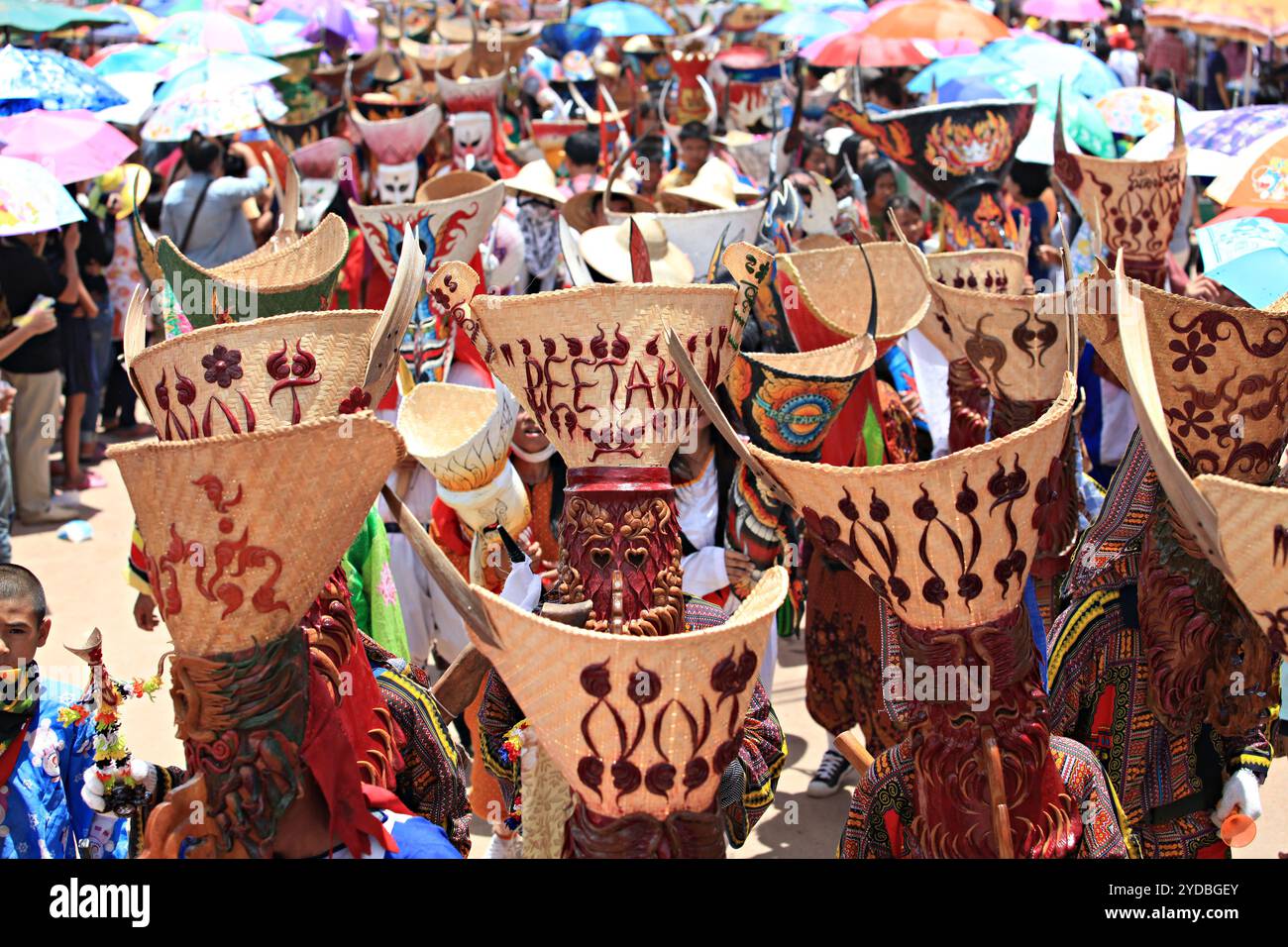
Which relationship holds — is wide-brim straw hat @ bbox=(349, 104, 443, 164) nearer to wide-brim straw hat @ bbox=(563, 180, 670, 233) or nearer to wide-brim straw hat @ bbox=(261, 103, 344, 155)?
wide-brim straw hat @ bbox=(261, 103, 344, 155)

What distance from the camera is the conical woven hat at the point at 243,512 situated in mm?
2344

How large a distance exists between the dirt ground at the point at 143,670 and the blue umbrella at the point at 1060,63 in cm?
675

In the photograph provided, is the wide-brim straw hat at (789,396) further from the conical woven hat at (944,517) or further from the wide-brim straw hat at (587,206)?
the wide-brim straw hat at (587,206)

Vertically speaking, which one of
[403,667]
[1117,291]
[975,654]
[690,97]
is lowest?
[690,97]

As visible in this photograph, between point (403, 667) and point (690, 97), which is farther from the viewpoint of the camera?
point (690, 97)

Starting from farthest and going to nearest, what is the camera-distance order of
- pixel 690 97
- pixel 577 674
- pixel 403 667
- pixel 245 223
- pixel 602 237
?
1. pixel 690 97
2. pixel 245 223
3. pixel 602 237
4. pixel 403 667
5. pixel 577 674

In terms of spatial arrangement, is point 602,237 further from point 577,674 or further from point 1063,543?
point 577,674

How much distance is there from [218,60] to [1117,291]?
382 inches

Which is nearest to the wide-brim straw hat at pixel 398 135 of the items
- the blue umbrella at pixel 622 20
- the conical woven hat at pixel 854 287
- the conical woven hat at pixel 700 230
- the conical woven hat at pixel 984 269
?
the conical woven hat at pixel 700 230

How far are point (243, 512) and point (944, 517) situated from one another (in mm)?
1138

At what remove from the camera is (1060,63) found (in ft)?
A: 40.8

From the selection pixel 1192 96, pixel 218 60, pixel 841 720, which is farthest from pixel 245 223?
pixel 1192 96

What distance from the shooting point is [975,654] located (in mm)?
2615

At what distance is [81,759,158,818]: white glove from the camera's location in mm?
3189
